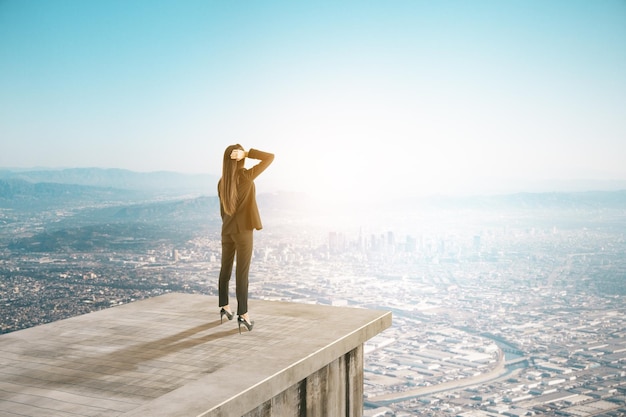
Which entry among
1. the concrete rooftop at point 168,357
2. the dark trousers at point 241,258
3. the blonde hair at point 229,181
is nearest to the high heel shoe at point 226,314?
the concrete rooftop at point 168,357

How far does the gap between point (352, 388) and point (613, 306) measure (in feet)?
93.0

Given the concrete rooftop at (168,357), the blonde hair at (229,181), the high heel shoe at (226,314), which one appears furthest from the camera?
the high heel shoe at (226,314)

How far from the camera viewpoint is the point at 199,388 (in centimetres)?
422

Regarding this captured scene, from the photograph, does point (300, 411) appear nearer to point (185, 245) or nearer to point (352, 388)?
point (352, 388)

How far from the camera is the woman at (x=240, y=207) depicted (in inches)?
237

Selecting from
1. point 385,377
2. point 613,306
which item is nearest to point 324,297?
point 385,377

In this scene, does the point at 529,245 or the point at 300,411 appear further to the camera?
the point at 529,245

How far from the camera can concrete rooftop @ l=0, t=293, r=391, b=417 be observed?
4.07 m

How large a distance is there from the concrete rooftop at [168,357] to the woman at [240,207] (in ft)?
1.82

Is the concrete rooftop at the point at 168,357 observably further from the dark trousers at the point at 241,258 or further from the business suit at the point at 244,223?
the business suit at the point at 244,223

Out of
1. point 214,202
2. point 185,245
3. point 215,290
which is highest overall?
point 214,202

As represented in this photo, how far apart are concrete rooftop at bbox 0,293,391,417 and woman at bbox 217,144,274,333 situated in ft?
1.82

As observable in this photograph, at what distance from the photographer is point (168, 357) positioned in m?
5.19

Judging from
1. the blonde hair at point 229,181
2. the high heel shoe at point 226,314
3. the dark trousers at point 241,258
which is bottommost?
the high heel shoe at point 226,314
